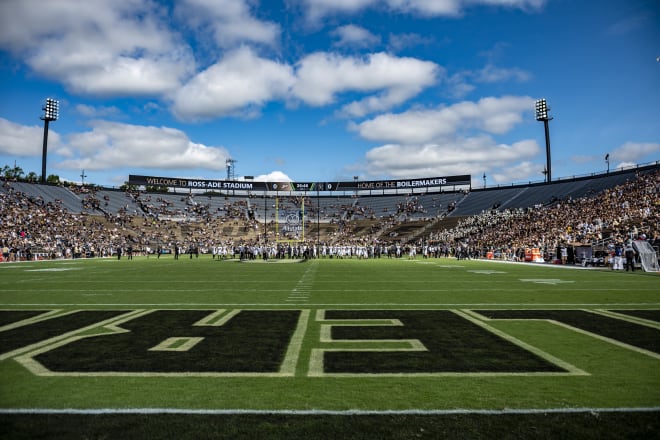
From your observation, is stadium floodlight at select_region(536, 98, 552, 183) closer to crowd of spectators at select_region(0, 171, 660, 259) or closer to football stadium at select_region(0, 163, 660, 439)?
crowd of spectators at select_region(0, 171, 660, 259)

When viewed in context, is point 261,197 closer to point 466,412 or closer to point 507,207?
point 507,207

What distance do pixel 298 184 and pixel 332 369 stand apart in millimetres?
70512

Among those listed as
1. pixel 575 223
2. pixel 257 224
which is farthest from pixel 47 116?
pixel 575 223

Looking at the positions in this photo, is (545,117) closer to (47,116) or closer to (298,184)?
(298,184)

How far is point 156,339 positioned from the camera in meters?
6.88

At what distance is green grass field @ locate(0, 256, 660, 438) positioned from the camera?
3719 mm

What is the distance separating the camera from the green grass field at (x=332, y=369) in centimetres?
372

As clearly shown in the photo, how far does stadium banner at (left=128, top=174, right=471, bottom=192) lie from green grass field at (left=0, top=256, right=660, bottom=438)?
63.7 m

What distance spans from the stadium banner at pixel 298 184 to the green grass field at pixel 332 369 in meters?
63.7

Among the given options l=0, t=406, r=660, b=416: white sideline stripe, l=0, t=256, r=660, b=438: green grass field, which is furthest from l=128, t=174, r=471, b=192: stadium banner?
l=0, t=406, r=660, b=416: white sideline stripe

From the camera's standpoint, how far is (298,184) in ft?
246

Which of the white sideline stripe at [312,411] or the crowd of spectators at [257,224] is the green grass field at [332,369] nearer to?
the white sideline stripe at [312,411]

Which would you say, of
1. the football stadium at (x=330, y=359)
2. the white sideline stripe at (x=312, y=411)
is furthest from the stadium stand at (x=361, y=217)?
the white sideline stripe at (x=312, y=411)

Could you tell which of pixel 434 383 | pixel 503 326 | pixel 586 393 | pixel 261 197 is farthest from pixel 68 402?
pixel 261 197
